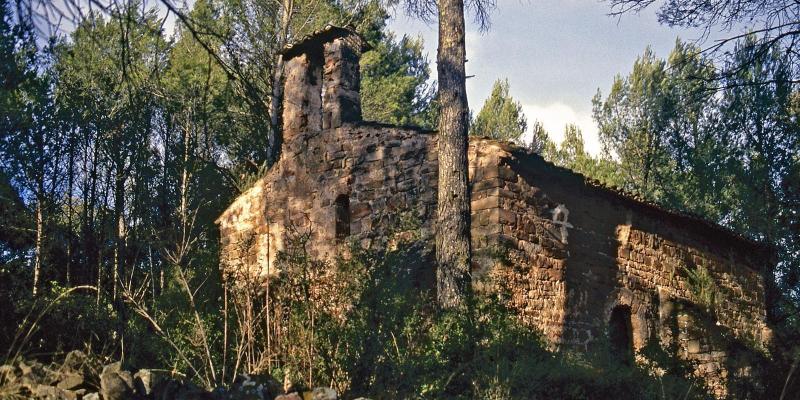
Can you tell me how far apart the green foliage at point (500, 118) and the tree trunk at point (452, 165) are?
1840 centimetres

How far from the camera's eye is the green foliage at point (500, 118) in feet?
96.6

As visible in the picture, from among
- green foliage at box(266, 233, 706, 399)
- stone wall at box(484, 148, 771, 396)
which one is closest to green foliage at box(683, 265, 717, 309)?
stone wall at box(484, 148, 771, 396)

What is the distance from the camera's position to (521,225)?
10.5m

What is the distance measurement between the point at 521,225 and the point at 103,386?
6.71m

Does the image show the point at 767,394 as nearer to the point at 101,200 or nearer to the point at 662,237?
the point at 662,237

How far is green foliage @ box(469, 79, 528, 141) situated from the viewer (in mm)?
29438

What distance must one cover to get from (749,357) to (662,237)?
260cm

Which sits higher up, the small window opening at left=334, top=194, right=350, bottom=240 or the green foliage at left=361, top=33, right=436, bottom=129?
the green foliage at left=361, top=33, right=436, bottom=129

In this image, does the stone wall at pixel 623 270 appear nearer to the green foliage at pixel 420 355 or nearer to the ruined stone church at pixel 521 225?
the ruined stone church at pixel 521 225

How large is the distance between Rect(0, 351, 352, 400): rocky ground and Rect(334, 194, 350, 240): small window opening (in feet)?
21.8

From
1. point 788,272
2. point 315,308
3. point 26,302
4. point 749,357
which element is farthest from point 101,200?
point 788,272

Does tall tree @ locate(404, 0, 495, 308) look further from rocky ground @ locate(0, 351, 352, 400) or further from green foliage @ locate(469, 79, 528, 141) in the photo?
green foliage @ locate(469, 79, 528, 141)

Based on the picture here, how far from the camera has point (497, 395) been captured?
658 cm

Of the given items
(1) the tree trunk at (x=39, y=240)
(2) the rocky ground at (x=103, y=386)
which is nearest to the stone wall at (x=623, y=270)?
(2) the rocky ground at (x=103, y=386)
